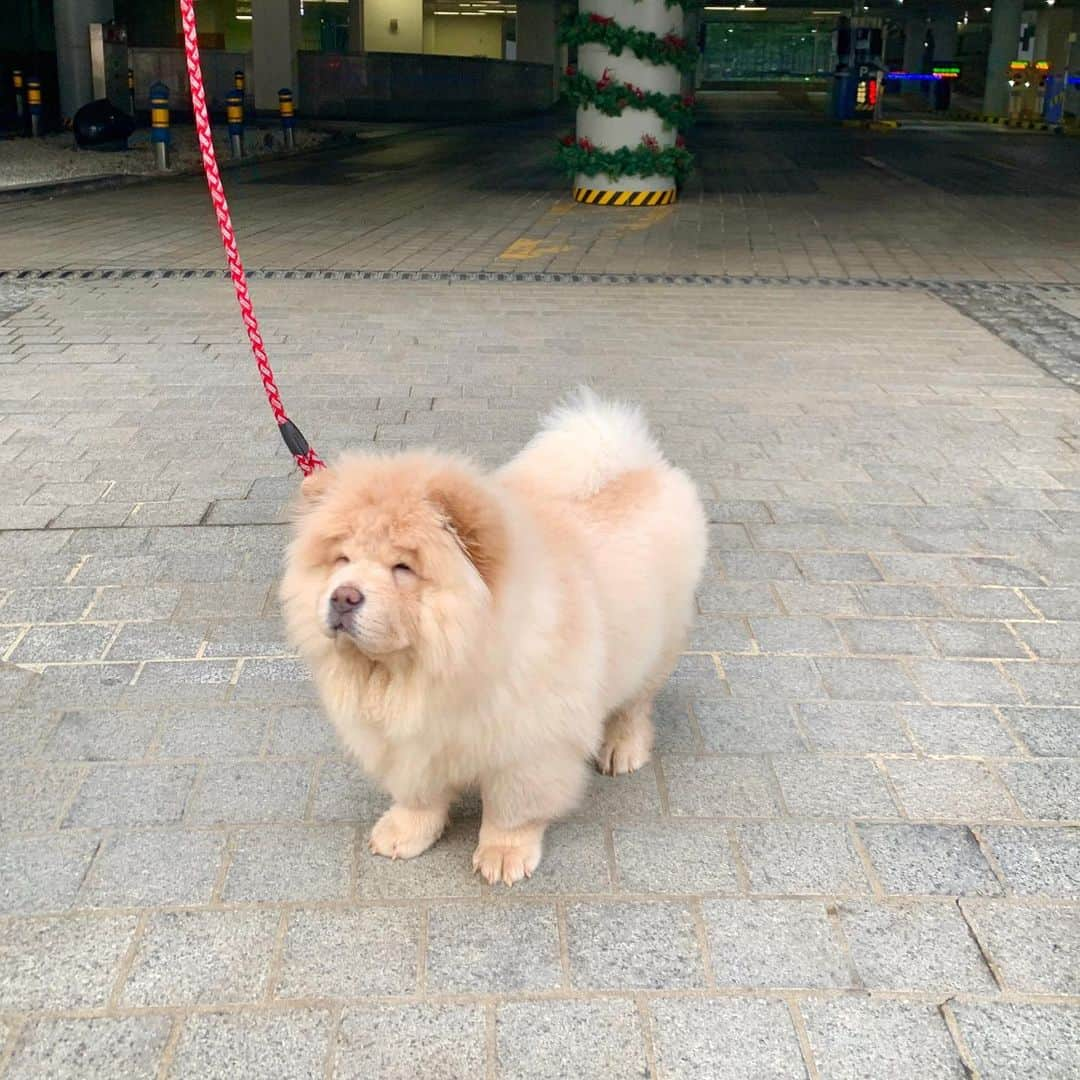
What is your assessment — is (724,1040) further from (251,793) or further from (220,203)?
(220,203)

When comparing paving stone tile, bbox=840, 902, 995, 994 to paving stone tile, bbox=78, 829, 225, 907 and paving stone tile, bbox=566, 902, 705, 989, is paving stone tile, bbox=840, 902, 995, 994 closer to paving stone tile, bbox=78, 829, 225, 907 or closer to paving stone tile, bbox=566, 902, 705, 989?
paving stone tile, bbox=566, 902, 705, 989

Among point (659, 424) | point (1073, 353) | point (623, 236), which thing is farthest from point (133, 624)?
point (623, 236)

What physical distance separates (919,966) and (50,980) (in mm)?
1865

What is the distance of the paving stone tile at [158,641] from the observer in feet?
A: 12.8

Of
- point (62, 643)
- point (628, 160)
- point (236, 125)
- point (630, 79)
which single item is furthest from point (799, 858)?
point (236, 125)

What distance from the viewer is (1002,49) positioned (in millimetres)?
38375

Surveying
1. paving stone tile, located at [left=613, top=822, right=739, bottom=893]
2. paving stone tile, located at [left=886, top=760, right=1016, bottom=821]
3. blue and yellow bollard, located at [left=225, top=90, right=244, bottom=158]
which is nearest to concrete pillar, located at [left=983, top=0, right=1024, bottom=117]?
blue and yellow bollard, located at [left=225, top=90, right=244, bottom=158]

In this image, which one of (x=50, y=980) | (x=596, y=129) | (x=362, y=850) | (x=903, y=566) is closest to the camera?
(x=50, y=980)

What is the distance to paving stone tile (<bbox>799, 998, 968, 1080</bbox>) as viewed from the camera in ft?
7.45

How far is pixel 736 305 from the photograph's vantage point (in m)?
9.68

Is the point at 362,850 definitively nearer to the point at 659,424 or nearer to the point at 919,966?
the point at 919,966

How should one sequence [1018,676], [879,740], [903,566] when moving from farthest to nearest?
[903,566] → [1018,676] → [879,740]

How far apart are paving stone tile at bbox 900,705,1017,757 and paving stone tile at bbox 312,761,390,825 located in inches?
62.3

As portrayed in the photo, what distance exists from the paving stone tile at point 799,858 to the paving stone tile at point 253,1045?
3.52 ft
